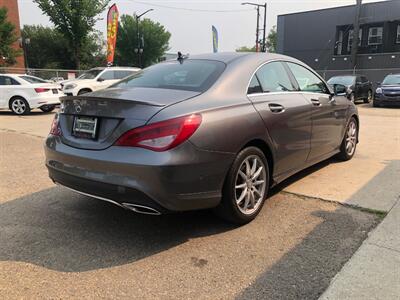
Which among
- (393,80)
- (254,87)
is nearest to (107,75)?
(393,80)

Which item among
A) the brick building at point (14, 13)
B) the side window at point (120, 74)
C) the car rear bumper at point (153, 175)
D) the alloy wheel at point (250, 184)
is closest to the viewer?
the car rear bumper at point (153, 175)

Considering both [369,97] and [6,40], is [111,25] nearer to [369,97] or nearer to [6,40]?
[369,97]

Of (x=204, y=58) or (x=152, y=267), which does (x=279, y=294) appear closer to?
(x=152, y=267)

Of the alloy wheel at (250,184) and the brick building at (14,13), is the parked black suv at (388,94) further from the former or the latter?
the brick building at (14,13)

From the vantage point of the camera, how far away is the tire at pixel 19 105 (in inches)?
590

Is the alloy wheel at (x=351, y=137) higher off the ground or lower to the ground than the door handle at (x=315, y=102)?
lower

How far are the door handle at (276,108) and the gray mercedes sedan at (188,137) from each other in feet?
0.04

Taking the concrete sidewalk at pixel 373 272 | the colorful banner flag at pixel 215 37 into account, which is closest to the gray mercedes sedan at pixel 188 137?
the concrete sidewalk at pixel 373 272

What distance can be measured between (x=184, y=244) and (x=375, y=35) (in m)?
40.0

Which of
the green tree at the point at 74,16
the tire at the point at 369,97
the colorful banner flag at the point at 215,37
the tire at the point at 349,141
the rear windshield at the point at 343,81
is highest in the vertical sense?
the green tree at the point at 74,16

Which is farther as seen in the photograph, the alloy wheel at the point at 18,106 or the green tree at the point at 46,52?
the green tree at the point at 46,52

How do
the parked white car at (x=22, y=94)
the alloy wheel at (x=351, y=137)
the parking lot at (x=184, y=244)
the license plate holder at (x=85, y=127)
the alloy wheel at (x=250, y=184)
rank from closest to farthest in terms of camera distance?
1. the parking lot at (x=184, y=244)
2. the license plate holder at (x=85, y=127)
3. the alloy wheel at (x=250, y=184)
4. the alloy wheel at (x=351, y=137)
5. the parked white car at (x=22, y=94)

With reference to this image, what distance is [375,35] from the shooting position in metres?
38.4

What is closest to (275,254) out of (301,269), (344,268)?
(301,269)
